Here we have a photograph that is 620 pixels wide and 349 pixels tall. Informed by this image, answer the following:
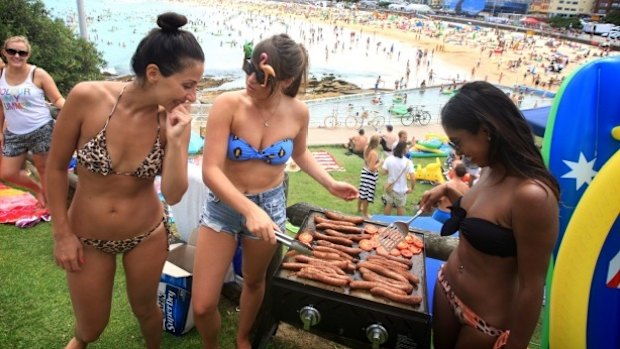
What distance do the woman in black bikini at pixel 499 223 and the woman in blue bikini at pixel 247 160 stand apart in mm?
1104

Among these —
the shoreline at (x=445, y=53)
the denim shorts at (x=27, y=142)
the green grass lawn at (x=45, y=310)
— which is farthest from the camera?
the shoreline at (x=445, y=53)

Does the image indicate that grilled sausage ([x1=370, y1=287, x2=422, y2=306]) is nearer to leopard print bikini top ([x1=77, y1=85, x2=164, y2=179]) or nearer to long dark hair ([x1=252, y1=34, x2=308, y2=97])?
long dark hair ([x1=252, y1=34, x2=308, y2=97])

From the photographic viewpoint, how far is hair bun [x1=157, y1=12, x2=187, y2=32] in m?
2.14

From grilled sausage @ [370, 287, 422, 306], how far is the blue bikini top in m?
1.08

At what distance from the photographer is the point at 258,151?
9.21 ft

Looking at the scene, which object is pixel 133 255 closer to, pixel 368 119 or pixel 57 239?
pixel 57 239

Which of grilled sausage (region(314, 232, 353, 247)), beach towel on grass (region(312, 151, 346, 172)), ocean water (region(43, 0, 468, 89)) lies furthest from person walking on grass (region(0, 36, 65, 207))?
ocean water (region(43, 0, 468, 89))

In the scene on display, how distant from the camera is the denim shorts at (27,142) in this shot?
5023mm

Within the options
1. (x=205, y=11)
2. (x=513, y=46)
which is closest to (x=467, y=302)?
(x=513, y=46)

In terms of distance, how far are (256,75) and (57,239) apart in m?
1.53

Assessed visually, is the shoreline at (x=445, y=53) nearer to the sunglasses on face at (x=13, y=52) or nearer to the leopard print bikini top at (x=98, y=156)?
the sunglasses on face at (x=13, y=52)

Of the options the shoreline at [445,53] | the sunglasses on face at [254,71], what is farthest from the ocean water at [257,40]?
the sunglasses on face at [254,71]

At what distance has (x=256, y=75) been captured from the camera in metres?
2.66

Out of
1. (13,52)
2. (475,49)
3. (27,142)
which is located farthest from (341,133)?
(475,49)
